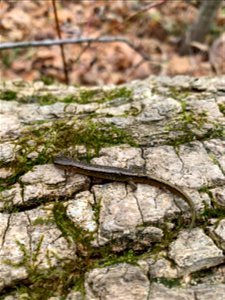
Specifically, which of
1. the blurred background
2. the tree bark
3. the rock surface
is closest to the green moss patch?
the rock surface

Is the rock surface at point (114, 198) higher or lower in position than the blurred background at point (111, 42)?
lower

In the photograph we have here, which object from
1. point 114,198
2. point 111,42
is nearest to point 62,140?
point 114,198

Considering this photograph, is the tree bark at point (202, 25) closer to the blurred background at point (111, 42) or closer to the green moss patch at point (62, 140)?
the blurred background at point (111, 42)

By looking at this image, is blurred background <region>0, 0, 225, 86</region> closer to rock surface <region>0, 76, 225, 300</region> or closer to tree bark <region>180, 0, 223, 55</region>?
tree bark <region>180, 0, 223, 55</region>

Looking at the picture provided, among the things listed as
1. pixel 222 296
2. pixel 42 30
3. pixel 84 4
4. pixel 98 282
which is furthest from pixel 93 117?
pixel 84 4

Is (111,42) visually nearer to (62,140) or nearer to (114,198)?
(62,140)

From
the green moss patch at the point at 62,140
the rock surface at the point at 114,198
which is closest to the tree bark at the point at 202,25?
the rock surface at the point at 114,198
